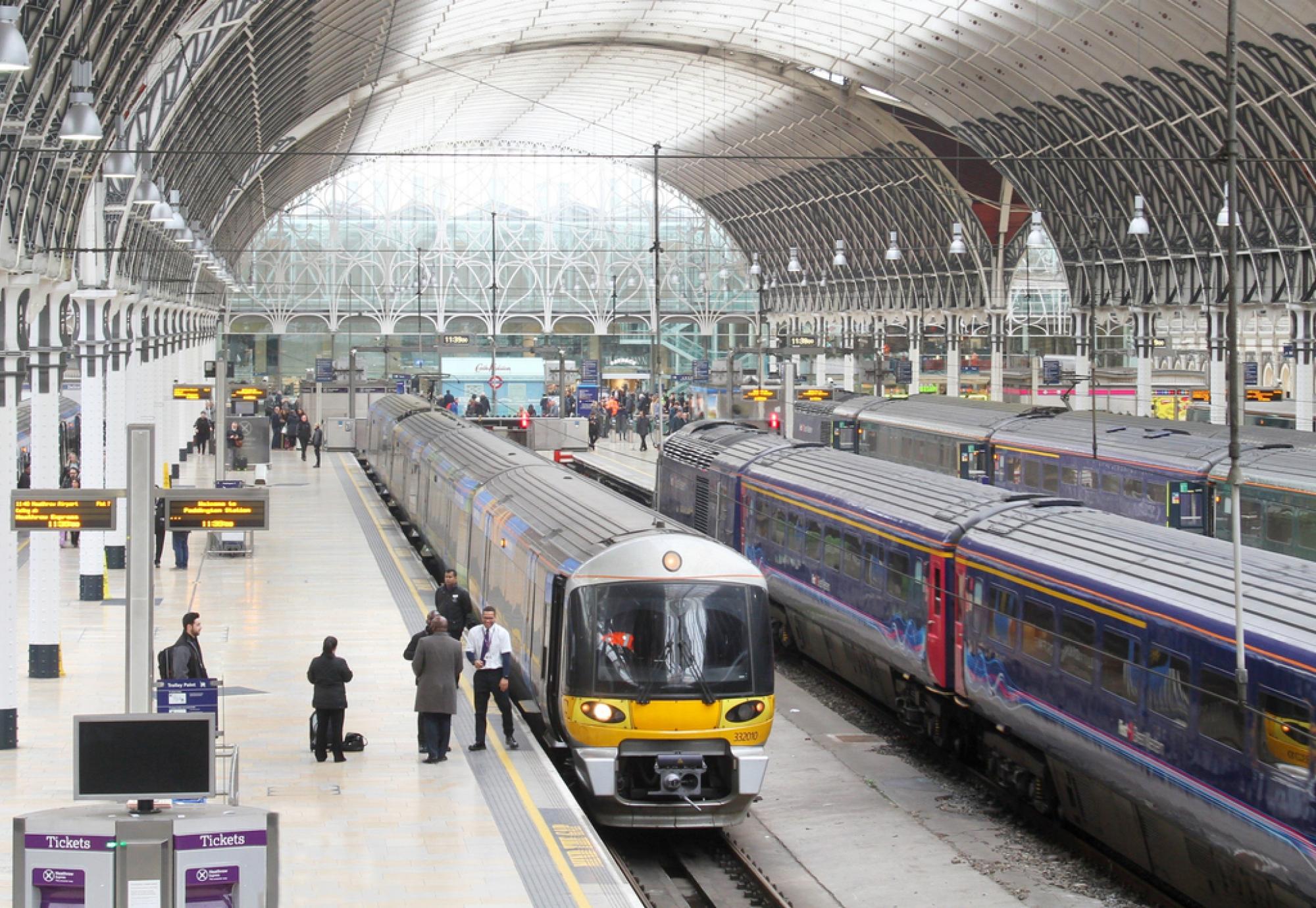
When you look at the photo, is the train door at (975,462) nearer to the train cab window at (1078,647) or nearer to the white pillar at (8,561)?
the train cab window at (1078,647)

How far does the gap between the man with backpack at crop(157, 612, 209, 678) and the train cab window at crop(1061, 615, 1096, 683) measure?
780 cm

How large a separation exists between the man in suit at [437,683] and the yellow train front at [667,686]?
1209 mm

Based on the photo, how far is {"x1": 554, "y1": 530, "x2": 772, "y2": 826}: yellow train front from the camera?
556 inches

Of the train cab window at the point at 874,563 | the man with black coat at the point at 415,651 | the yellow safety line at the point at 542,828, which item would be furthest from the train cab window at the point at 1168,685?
the man with black coat at the point at 415,651

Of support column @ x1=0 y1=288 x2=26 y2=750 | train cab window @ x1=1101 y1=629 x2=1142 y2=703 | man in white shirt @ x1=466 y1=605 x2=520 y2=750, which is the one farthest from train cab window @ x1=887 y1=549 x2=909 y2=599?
support column @ x1=0 y1=288 x2=26 y2=750

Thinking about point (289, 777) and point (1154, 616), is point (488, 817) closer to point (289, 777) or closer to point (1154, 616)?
point (289, 777)

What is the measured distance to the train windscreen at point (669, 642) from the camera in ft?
46.5

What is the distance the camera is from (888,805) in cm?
1664

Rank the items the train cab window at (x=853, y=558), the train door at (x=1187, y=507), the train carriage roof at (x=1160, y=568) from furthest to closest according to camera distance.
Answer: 1. the train door at (x=1187, y=507)
2. the train cab window at (x=853, y=558)
3. the train carriage roof at (x=1160, y=568)

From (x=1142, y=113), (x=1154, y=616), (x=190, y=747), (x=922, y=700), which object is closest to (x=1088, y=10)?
(x=1142, y=113)

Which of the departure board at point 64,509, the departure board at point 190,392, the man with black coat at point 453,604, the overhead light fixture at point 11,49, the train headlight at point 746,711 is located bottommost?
the train headlight at point 746,711

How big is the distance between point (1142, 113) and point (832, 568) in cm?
2751

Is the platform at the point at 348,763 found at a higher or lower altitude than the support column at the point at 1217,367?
lower

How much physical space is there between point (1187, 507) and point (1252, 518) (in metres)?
1.60
